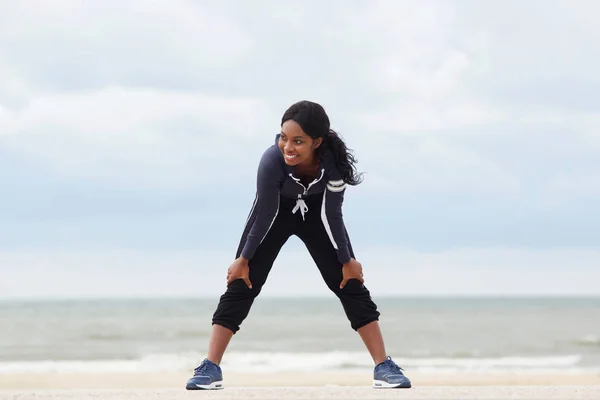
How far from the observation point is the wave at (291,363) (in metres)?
13.4

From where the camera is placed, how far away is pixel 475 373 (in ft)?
40.0

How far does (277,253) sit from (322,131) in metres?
0.70

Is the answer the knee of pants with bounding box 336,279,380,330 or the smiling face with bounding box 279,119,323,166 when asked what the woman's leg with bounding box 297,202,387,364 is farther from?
the smiling face with bounding box 279,119,323,166

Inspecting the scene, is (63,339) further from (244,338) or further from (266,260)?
(266,260)

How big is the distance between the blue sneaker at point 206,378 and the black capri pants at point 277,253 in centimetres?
22

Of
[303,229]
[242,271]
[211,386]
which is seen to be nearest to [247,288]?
[242,271]

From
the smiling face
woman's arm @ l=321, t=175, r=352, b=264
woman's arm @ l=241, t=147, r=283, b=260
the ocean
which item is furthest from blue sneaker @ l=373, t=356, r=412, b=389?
the ocean

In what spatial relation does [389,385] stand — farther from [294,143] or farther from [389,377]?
[294,143]

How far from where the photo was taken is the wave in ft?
43.9

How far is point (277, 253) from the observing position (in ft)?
15.1

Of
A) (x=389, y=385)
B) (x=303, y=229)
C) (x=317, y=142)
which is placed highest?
(x=317, y=142)

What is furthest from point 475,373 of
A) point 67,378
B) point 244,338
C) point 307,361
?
point 244,338

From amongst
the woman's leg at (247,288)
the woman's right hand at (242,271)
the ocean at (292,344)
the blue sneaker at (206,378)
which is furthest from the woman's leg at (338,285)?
the ocean at (292,344)

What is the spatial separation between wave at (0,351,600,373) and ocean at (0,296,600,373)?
2 centimetres
